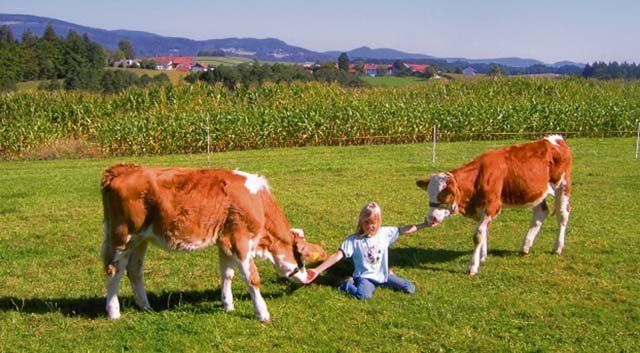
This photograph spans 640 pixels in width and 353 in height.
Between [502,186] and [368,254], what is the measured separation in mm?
2549

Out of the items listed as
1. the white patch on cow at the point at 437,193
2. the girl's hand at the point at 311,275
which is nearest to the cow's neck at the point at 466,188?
the white patch on cow at the point at 437,193

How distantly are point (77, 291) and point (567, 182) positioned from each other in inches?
311

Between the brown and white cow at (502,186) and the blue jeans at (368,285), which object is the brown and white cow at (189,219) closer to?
the blue jeans at (368,285)

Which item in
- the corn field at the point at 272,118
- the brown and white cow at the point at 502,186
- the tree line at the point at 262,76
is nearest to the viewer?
the brown and white cow at the point at 502,186

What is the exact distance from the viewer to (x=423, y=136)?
28.0 meters

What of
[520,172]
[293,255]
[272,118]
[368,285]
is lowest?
[368,285]

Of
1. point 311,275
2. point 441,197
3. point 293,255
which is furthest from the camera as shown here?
point 441,197

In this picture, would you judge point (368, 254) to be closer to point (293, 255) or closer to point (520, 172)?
point (293, 255)

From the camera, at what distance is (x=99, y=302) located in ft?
26.4

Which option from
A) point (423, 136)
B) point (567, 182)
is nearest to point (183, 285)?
point (567, 182)

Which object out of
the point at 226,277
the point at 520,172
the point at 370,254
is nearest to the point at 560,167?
the point at 520,172

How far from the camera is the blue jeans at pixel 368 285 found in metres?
8.16

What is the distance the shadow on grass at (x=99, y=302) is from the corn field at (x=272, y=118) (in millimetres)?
16636

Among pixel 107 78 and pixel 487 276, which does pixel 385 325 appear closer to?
pixel 487 276
